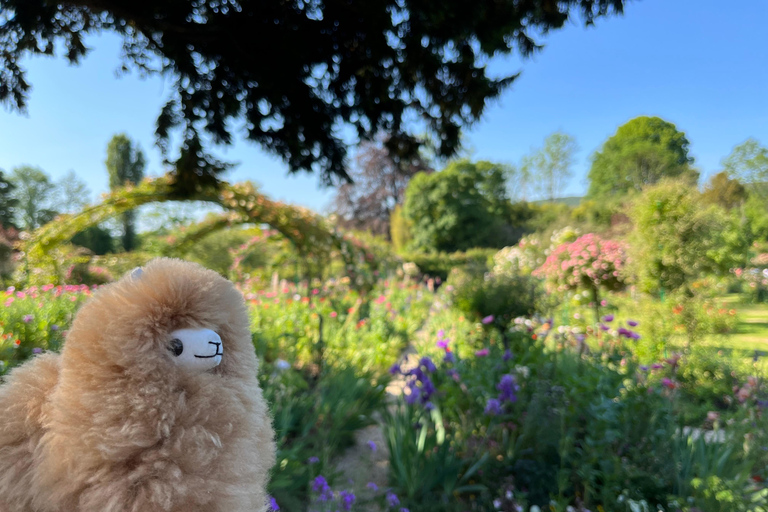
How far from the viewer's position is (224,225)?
200 inches

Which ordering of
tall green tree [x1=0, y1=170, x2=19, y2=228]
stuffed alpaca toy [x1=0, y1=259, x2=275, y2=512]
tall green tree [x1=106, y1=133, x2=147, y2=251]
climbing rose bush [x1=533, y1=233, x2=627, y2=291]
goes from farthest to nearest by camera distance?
climbing rose bush [x1=533, y1=233, x2=627, y2=291] < tall green tree [x1=106, y1=133, x2=147, y2=251] < tall green tree [x1=0, y1=170, x2=19, y2=228] < stuffed alpaca toy [x1=0, y1=259, x2=275, y2=512]

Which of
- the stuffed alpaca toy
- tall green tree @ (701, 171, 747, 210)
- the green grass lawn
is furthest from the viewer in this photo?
tall green tree @ (701, 171, 747, 210)

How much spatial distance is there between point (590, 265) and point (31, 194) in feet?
21.1

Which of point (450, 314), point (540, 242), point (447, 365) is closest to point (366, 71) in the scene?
point (447, 365)

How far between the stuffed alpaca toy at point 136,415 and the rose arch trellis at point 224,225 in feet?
4.09

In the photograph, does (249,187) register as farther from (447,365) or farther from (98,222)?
(447,365)

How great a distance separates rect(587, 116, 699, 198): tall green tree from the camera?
19.1 feet

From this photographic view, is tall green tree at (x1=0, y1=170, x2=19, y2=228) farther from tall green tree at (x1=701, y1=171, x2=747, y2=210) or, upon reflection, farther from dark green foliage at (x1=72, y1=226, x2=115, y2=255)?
tall green tree at (x1=701, y1=171, x2=747, y2=210)

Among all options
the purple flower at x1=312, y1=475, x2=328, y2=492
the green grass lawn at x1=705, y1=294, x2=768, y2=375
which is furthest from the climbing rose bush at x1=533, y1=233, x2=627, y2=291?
the purple flower at x1=312, y1=475, x2=328, y2=492

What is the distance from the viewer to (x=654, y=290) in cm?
582

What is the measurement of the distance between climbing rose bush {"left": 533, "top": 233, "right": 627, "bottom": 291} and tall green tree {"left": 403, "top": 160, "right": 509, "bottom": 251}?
432 inches

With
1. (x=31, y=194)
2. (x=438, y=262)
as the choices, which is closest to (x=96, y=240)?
(x=31, y=194)

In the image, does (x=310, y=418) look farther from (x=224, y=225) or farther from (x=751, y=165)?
(x=751, y=165)

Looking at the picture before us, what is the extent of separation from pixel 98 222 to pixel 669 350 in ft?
17.7
